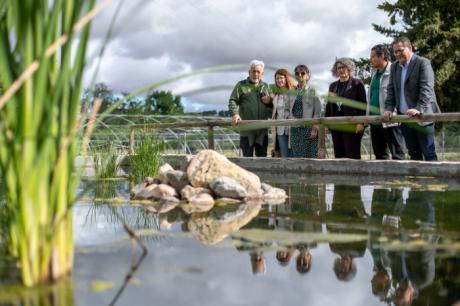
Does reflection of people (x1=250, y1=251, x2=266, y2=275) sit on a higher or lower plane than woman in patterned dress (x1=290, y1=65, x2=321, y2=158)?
lower

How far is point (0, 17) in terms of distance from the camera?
1.70 metres

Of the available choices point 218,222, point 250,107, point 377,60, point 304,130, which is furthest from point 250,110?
point 218,222

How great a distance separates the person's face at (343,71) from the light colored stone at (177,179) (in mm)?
2672

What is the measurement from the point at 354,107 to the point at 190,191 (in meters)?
1.79

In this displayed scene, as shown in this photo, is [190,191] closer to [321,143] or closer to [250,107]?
[321,143]

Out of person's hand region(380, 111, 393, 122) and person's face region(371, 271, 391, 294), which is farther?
person's hand region(380, 111, 393, 122)

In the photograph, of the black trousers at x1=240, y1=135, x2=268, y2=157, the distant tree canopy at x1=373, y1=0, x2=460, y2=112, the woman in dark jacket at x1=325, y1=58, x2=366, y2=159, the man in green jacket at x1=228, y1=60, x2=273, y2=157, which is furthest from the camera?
the distant tree canopy at x1=373, y1=0, x2=460, y2=112

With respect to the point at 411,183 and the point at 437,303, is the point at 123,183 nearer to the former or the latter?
the point at 411,183

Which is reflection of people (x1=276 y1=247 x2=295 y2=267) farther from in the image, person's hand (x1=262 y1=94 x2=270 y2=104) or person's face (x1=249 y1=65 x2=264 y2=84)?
person's hand (x1=262 y1=94 x2=270 y2=104)

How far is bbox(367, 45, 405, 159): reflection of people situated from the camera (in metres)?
5.98

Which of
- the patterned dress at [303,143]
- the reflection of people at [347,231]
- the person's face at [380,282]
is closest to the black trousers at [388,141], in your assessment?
the patterned dress at [303,143]

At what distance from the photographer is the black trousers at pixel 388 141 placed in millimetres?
6259

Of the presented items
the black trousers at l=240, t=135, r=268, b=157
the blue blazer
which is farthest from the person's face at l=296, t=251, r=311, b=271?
the black trousers at l=240, t=135, r=268, b=157

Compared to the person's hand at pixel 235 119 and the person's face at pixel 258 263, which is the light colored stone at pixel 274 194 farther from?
the person's hand at pixel 235 119
